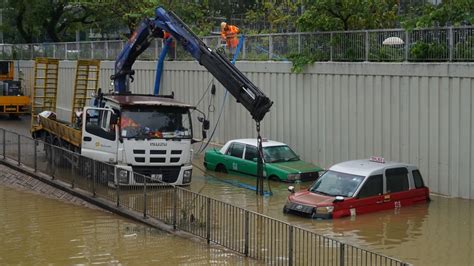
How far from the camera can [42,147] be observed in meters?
22.7

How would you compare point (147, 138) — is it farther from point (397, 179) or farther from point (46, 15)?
point (46, 15)

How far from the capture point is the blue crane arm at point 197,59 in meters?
20.5

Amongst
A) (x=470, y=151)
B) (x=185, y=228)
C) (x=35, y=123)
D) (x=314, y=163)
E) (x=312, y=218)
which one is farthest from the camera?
(x=35, y=123)

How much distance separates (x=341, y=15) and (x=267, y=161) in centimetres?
585

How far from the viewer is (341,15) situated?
2508cm

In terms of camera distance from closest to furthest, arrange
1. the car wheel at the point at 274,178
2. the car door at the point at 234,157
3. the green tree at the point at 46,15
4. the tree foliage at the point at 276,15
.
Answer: the car wheel at the point at 274,178, the car door at the point at 234,157, the tree foliage at the point at 276,15, the green tree at the point at 46,15

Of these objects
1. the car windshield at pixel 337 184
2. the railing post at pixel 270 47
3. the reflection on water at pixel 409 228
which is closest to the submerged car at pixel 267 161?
the reflection on water at pixel 409 228

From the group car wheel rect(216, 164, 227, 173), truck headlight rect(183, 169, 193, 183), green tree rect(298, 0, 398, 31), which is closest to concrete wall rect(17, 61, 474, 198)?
green tree rect(298, 0, 398, 31)

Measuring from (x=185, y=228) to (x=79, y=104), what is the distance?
17413 millimetres

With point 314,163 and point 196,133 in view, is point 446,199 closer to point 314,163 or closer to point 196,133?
point 314,163

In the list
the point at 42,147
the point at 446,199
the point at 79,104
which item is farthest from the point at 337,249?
the point at 79,104

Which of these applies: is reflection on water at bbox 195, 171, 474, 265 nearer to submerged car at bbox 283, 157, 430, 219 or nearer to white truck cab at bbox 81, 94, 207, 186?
submerged car at bbox 283, 157, 430, 219

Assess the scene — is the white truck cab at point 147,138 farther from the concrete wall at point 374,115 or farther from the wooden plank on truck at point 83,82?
the wooden plank on truck at point 83,82

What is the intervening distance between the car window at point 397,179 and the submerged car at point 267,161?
13.1 feet
